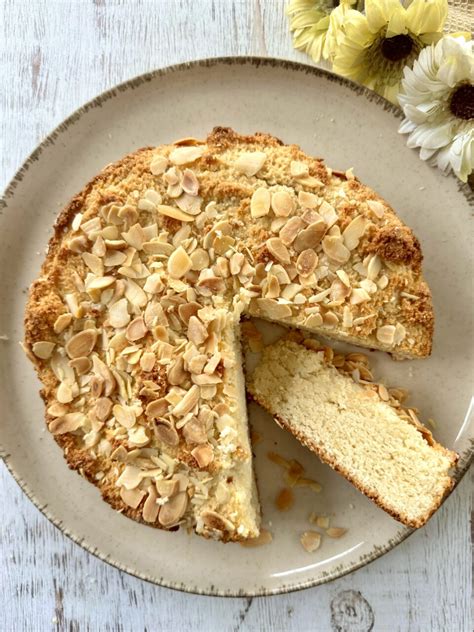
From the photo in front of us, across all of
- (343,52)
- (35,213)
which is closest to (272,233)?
(343,52)

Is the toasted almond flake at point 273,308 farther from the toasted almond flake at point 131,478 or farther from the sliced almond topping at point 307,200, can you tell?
the toasted almond flake at point 131,478

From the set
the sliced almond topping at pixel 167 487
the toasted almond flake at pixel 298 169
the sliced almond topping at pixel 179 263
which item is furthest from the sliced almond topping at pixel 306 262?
the sliced almond topping at pixel 167 487

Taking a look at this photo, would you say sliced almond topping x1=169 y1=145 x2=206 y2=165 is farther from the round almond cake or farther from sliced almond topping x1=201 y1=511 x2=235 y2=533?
sliced almond topping x1=201 y1=511 x2=235 y2=533

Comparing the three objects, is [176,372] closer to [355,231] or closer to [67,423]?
[67,423]

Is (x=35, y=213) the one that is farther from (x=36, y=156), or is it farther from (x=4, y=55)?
(x=4, y=55)

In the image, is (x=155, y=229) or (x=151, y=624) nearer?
(x=155, y=229)
